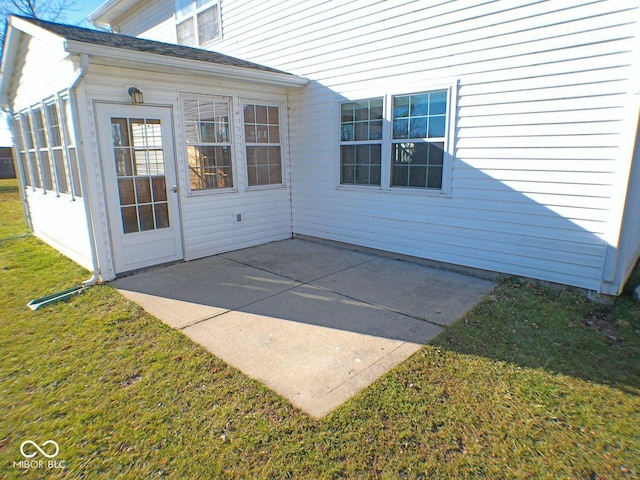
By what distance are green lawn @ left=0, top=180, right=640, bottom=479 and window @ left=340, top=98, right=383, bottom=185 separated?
3212 mm

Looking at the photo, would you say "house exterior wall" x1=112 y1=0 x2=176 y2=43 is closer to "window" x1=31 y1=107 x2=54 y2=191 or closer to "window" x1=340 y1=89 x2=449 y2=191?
"window" x1=31 y1=107 x2=54 y2=191

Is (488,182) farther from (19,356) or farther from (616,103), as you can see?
(19,356)

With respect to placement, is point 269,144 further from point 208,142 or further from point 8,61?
point 8,61

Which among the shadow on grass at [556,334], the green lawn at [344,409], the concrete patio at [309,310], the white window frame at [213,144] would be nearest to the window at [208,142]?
the white window frame at [213,144]

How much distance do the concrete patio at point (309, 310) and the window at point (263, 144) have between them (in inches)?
63.5

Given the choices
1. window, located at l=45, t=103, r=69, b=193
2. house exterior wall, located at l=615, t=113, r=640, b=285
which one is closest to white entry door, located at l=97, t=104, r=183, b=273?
window, located at l=45, t=103, r=69, b=193

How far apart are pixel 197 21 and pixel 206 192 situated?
5546mm

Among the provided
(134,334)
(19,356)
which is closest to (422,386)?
(134,334)

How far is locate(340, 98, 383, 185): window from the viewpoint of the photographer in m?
6.20

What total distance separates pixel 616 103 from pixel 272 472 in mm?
4766

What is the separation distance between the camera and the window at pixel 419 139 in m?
5.43

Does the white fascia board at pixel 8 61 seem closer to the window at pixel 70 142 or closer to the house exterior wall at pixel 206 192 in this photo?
the window at pixel 70 142

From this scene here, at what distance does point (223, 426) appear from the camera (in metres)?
2.55

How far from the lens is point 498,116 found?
483cm
